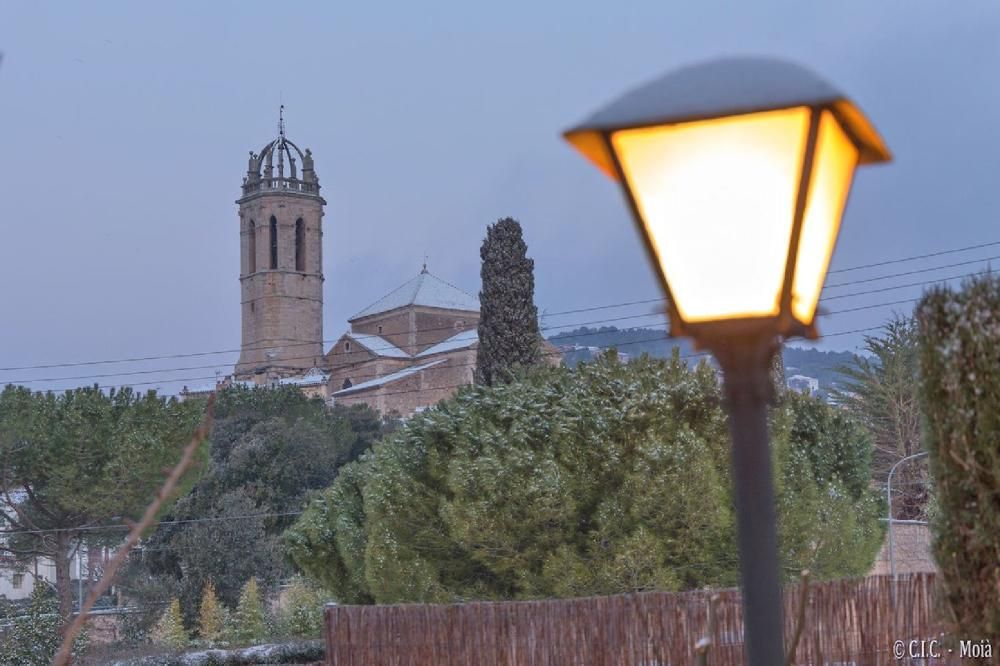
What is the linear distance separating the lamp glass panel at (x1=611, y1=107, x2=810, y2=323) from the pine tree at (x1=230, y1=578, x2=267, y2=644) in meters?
25.5

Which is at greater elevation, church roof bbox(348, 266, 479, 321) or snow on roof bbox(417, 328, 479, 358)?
church roof bbox(348, 266, 479, 321)

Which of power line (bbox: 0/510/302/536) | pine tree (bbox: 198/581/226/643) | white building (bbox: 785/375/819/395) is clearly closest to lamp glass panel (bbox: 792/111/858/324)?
white building (bbox: 785/375/819/395)

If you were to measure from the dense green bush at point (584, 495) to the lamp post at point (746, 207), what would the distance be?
12498 mm

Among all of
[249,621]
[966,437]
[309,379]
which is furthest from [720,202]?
[309,379]

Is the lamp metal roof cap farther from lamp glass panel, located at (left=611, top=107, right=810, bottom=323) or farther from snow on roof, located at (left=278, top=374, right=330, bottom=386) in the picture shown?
snow on roof, located at (left=278, top=374, right=330, bottom=386)

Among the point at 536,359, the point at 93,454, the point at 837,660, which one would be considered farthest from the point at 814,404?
the point at 93,454

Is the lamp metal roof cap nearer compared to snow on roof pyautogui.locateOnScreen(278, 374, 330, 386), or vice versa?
the lamp metal roof cap

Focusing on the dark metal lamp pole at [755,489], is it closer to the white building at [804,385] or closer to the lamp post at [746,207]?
the lamp post at [746,207]

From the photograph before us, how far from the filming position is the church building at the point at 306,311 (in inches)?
→ 2916

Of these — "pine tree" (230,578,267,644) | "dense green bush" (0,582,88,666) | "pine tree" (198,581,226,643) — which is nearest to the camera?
"dense green bush" (0,582,88,666)

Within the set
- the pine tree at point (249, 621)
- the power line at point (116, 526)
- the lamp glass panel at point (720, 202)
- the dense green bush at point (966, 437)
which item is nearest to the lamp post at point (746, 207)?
the lamp glass panel at point (720, 202)

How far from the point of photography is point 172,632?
27.3 m

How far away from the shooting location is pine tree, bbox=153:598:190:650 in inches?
1026

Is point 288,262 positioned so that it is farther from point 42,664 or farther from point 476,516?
point 476,516
